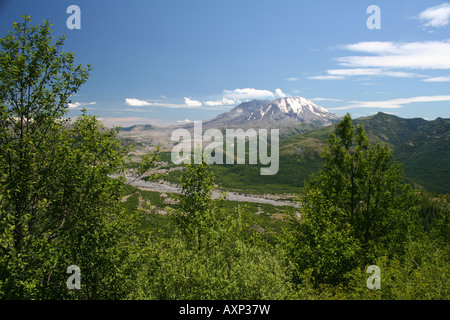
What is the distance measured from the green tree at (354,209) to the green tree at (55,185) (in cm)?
1559

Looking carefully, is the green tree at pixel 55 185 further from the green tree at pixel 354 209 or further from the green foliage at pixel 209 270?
the green tree at pixel 354 209

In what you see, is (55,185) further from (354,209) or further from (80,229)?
(354,209)

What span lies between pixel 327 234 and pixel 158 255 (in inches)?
566

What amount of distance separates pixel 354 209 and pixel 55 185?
88.4ft

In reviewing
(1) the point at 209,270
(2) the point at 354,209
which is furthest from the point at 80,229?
(2) the point at 354,209

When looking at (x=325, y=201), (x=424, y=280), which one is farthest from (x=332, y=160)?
(x=424, y=280)

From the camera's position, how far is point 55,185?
13.1 m

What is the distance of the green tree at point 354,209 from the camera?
21141 mm

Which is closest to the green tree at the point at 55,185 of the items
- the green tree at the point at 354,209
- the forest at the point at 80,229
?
the forest at the point at 80,229

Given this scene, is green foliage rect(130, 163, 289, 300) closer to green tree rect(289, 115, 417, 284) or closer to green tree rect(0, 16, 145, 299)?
green tree rect(0, 16, 145, 299)

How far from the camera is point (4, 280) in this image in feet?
35.3

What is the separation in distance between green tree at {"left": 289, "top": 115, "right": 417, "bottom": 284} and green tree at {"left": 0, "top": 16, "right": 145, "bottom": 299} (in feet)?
51.1

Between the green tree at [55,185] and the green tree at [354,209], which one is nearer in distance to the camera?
the green tree at [55,185]
